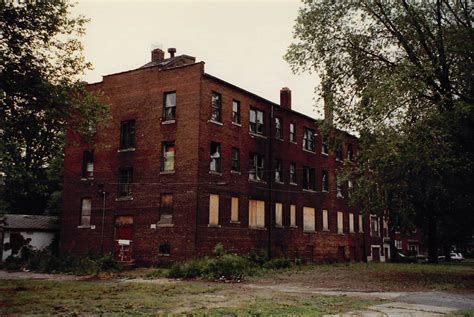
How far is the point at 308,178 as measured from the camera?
4109cm

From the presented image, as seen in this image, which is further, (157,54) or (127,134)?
(157,54)

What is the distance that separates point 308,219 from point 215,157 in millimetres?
12394

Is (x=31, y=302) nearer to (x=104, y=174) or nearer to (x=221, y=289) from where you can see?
(x=221, y=289)

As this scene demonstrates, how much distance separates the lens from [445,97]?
67.9ft

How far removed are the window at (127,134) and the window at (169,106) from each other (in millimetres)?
2806

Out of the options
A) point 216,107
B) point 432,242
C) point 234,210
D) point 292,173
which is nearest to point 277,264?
point 234,210

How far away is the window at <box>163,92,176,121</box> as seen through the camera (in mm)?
31641

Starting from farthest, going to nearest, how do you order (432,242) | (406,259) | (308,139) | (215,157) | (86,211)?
(406,259), (432,242), (308,139), (86,211), (215,157)

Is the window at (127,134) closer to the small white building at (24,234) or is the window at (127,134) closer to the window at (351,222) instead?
the small white building at (24,234)

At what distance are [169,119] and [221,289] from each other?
14.5 m

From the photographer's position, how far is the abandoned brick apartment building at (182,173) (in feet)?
98.4

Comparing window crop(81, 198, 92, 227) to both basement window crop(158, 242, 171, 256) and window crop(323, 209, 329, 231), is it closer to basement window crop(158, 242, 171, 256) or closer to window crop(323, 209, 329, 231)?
basement window crop(158, 242, 171, 256)

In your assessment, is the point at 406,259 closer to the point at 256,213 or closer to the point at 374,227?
the point at 374,227

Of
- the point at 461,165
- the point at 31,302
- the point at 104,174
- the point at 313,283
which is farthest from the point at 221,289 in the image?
the point at 104,174
